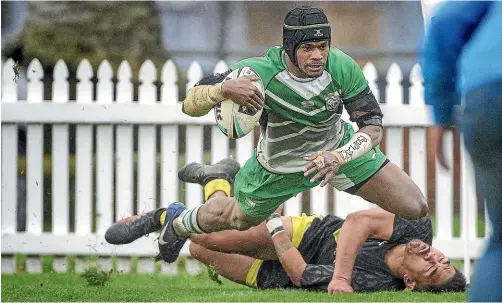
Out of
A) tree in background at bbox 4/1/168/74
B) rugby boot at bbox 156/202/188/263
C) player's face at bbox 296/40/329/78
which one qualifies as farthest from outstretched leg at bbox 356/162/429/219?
tree in background at bbox 4/1/168/74

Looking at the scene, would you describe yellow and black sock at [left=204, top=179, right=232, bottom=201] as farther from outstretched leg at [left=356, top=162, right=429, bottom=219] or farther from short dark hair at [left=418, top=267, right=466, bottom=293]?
short dark hair at [left=418, top=267, right=466, bottom=293]

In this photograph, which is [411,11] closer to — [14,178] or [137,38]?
[137,38]

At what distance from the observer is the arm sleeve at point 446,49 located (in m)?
2.71

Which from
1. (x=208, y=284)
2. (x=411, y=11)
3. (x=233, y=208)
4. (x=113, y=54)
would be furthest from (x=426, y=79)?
(x=411, y=11)

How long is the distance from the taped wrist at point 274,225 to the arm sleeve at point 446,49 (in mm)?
2351

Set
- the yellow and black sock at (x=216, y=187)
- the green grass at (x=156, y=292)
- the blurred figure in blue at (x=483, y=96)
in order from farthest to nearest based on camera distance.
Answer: the yellow and black sock at (x=216, y=187)
the green grass at (x=156, y=292)
the blurred figure in blue at (x=483, y=96)

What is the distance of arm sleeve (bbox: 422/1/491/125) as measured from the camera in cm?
271

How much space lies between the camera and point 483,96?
2588 mm

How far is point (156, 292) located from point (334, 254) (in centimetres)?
87

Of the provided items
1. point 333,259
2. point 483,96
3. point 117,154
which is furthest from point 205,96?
point 117,154

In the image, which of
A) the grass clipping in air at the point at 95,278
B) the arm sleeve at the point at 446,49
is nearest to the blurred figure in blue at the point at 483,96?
the arm sleeve at the point at 446,49

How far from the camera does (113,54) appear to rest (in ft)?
33.3

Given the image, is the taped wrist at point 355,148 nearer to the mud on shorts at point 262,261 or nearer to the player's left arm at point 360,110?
the player's left arm at point 360,110

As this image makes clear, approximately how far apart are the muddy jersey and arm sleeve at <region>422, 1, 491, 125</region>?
2257 mm
